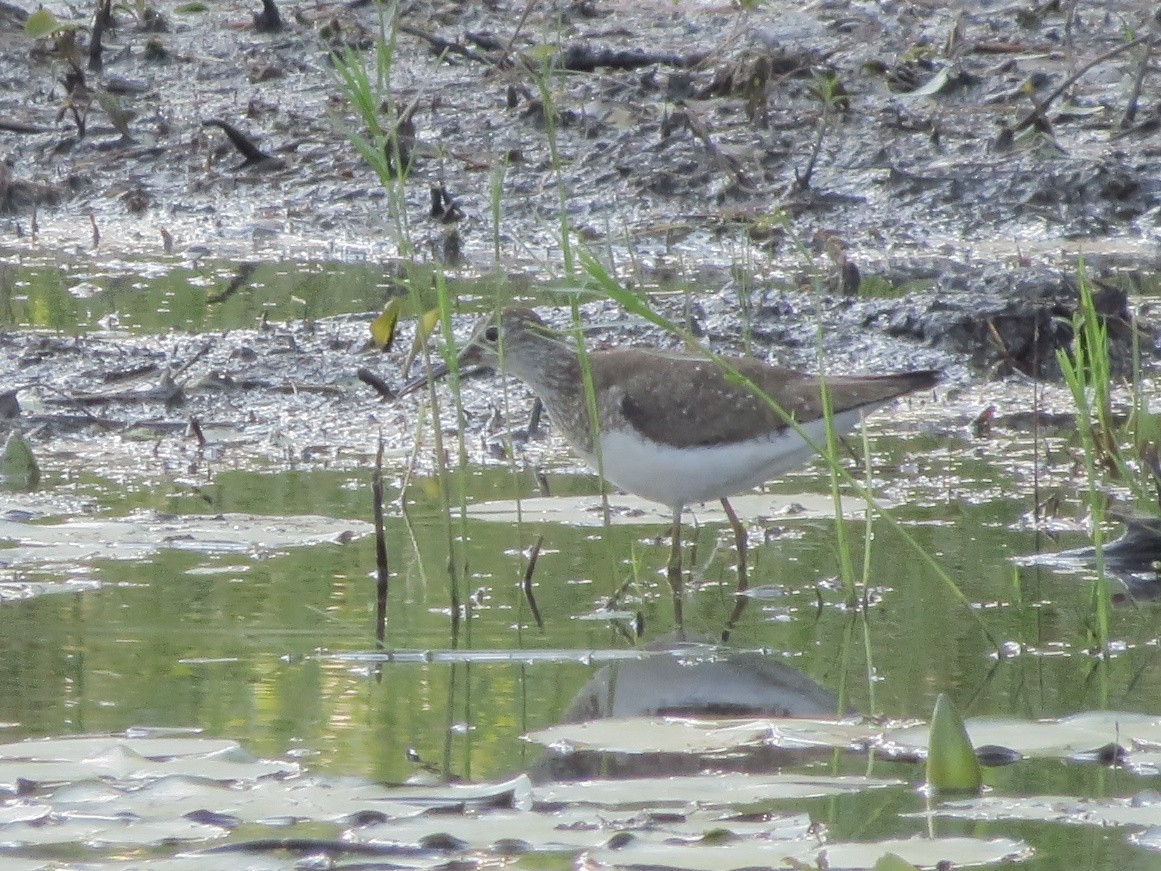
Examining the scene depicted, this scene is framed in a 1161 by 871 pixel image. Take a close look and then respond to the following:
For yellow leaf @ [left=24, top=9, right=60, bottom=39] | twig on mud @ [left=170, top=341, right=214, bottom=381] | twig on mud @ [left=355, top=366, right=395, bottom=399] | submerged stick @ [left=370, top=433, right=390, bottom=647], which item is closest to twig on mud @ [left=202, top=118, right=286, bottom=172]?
yellow leaf @ [left=24, top=9, right=60, bottom=39]

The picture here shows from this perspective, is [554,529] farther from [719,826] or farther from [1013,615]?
[719,826]

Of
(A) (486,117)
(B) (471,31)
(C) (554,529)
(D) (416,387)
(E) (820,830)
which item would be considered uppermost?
(B) (471,31)

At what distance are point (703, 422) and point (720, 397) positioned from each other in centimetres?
14

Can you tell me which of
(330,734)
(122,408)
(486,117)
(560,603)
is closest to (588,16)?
(486,117)

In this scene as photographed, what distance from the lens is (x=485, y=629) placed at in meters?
5.09

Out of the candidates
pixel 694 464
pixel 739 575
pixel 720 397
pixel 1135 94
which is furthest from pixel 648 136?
pixel 739 575

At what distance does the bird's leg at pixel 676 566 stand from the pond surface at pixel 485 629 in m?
0.05

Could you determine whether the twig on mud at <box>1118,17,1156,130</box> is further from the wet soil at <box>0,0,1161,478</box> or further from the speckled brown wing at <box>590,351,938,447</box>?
the speckled brown wing at <box>590,351,938,447</box>

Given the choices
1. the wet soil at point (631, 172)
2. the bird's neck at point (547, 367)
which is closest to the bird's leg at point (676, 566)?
the bird's neck at point (547, 367)

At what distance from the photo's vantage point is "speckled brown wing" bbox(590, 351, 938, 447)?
6.07 meters

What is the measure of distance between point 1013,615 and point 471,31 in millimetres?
8980

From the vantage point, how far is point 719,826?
3449mm

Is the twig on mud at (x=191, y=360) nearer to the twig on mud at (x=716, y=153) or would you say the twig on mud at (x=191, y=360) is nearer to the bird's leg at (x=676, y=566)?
the bird's leg at (x=676, y=566)

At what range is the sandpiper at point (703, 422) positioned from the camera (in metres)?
5.98
